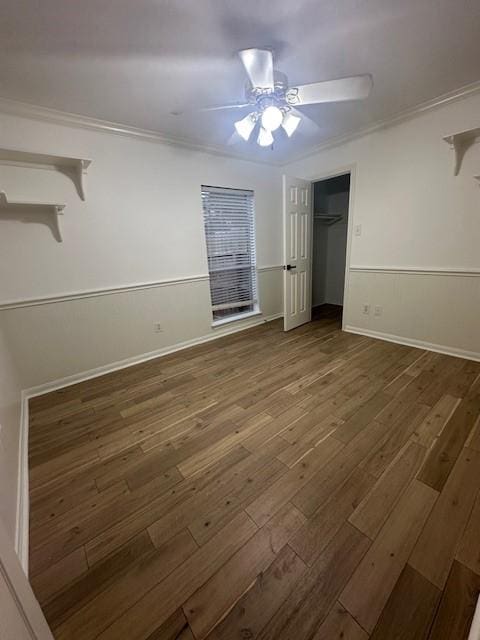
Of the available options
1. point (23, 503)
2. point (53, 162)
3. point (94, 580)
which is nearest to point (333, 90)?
point (53, 162)

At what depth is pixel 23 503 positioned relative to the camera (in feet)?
4.11

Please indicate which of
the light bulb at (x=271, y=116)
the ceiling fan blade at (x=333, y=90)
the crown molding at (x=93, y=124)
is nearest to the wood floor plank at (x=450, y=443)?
the ceiling fan blade at (x=333, y=90)

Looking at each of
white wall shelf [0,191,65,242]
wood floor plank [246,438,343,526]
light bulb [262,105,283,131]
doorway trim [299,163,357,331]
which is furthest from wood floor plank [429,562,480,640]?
white wall shelf [0,191,65,242]

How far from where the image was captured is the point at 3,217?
6.47ft

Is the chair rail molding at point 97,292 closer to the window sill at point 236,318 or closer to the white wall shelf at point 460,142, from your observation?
the window sill at point 236,318

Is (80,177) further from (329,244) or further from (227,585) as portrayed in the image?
(329,244)

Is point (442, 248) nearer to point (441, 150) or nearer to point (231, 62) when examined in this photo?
point (441, 150)

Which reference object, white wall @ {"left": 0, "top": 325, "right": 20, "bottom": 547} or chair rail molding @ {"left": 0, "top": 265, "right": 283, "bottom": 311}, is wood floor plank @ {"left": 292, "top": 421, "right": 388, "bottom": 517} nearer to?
white wall @ {"left": 0, "top": 325, "right": 20, "bottom": 547}

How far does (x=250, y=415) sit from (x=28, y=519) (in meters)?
1.29

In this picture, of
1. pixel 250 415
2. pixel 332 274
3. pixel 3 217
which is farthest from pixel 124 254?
pixel 332 274

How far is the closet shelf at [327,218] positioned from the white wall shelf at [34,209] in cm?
350

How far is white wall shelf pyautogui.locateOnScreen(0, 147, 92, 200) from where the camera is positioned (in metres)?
1.88

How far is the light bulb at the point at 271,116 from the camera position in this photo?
1637 mm

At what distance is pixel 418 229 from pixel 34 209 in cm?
354
